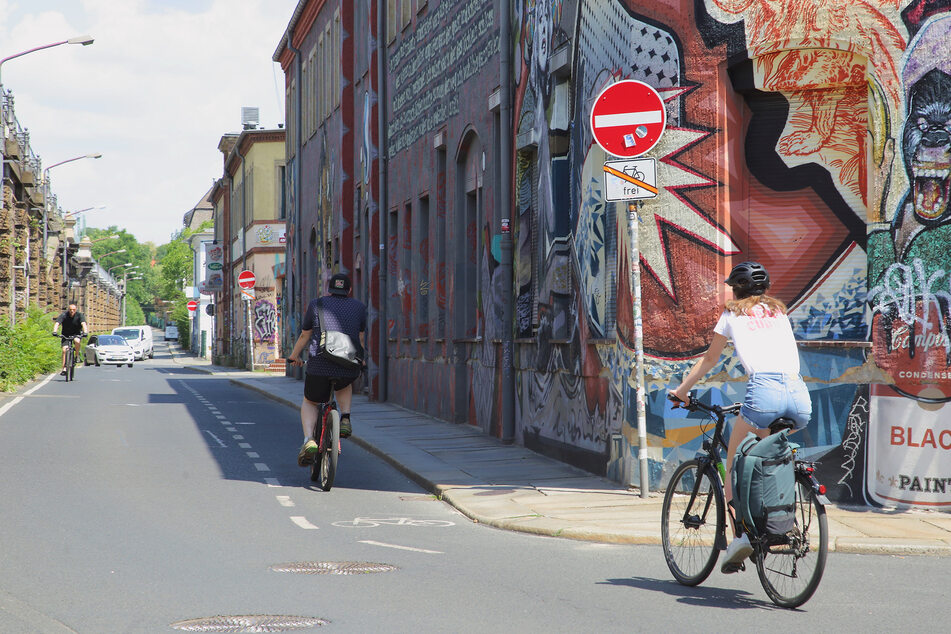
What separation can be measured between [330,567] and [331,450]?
391cm

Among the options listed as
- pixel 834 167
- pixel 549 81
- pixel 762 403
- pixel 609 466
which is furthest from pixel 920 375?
pixel 549 81

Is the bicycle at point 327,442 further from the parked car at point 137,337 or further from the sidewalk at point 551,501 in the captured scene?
the parked car at point 137,337

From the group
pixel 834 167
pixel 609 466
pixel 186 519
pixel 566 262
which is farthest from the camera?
pixel 566 262

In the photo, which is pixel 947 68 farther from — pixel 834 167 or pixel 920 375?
pixel 920 375

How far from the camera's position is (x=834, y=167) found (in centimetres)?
1091

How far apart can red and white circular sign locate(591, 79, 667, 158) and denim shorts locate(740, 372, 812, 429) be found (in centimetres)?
417

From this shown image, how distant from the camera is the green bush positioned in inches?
1076

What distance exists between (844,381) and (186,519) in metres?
5.33

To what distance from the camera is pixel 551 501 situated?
1082 cm

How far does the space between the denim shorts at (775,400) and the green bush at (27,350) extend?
2313 cm

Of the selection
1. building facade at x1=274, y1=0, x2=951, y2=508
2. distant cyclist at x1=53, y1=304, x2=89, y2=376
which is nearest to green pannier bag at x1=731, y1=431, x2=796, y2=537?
building facade at x1=274, y1=0, x2=951, y2=508

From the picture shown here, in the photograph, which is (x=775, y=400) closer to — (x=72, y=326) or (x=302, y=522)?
(x=302, y=522)

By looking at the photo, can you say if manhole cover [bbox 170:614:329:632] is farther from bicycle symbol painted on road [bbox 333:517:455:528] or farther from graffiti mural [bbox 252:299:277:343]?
graffiti mural [bbox 252:299:277:343]

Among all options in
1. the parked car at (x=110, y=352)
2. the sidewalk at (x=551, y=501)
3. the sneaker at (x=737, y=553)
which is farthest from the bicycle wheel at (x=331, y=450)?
the parked car at (x=110, y=352)
